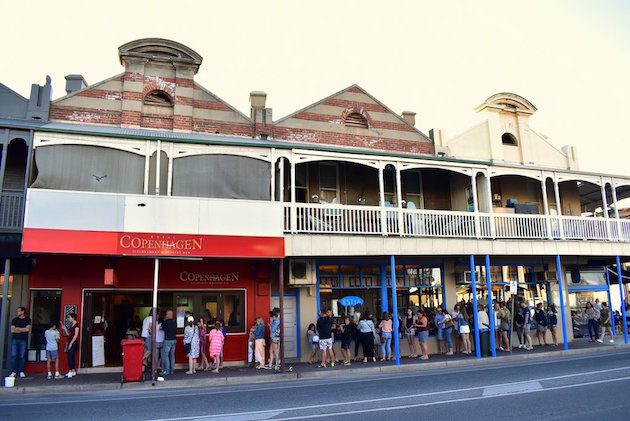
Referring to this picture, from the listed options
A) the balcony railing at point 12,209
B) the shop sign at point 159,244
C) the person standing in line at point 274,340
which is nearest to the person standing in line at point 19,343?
the balcony railing at point 12,209

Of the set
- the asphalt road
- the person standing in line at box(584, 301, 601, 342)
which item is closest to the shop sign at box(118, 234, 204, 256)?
the asphalt road

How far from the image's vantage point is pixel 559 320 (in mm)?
21172

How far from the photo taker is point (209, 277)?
1639 centimetres

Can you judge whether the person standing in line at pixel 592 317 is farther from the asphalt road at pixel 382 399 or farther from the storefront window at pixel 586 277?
the asphalt road at pixel 382 399

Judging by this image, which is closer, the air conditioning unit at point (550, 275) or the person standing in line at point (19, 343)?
the person standing in line at point (19, 343)

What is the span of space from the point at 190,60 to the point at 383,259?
31.2 ft

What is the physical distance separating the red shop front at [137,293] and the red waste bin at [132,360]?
2.12 meters

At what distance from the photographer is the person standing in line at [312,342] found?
15.9 metres

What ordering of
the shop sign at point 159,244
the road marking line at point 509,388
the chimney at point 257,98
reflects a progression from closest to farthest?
1. the road marking line at point 509,388
2. the shop sign at point 159,244
3. the chimney at point 257,98

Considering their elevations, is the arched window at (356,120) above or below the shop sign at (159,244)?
above

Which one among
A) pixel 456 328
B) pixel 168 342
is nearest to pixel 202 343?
pixel 168 342

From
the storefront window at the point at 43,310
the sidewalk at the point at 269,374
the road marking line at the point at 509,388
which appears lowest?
the sidewalk at the point at 269,374

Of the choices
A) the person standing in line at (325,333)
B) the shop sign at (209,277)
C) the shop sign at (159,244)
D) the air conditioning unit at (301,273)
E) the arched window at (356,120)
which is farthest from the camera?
the arched window at (356,120)

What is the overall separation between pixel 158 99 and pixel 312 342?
9549 mm
